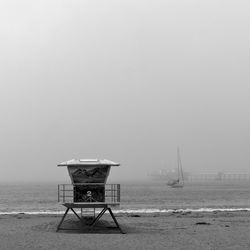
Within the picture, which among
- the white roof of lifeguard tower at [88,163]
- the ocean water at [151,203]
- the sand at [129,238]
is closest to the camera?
the sand at [129,238]

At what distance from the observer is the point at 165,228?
1051 inches

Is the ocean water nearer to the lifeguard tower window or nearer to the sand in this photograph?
the sand

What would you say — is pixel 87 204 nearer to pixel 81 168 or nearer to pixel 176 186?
pixel 81 168

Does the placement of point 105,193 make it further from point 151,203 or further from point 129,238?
point 151,203

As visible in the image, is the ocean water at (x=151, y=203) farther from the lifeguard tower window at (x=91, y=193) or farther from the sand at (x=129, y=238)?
the lifeguard tower window at (x=91, y=193)

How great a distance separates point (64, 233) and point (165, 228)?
6.17m

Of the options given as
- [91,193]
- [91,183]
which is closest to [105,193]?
[91,193]

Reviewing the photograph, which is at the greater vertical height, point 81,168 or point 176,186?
point 176,186

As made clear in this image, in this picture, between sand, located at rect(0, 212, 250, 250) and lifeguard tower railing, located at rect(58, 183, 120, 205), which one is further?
lifeguard tower railing, located at rect(58, 183, 120, 205)

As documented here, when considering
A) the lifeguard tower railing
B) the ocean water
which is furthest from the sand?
the ocean water

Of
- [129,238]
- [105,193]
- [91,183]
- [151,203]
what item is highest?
[151,203]

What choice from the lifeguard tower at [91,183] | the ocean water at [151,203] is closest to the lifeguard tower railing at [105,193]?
the lifeguard tower at [91,183]

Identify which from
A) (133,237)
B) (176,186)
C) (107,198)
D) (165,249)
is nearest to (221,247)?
(165,249)

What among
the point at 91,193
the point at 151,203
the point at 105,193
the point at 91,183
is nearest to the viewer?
the point at 91,183
